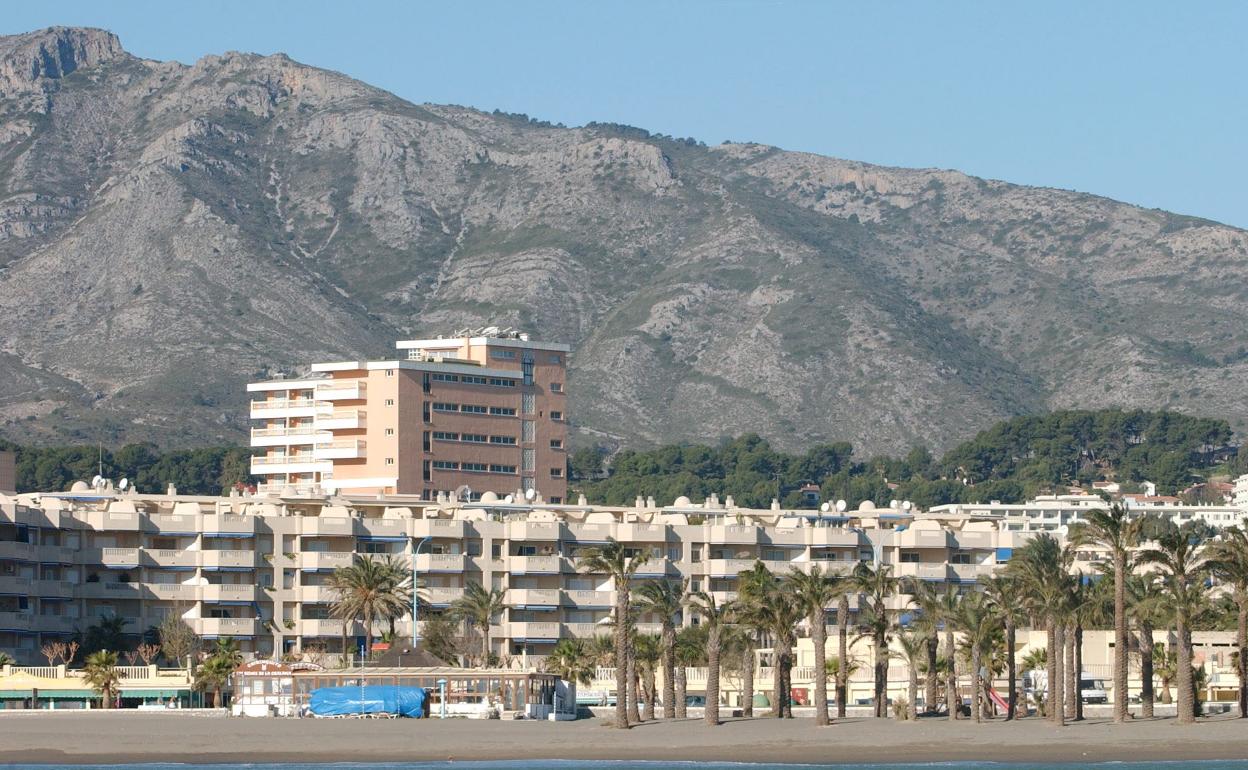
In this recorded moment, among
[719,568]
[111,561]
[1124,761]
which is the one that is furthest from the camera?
[719,568]

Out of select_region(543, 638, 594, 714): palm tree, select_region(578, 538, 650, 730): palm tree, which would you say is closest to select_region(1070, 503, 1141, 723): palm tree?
select_region(578, 538, 650, 730): palm tree

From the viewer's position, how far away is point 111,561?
13650 centimetres

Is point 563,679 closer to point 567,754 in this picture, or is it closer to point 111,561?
point 567,754

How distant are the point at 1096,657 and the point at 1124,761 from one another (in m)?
35.2

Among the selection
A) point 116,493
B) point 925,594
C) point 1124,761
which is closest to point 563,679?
point 925,594

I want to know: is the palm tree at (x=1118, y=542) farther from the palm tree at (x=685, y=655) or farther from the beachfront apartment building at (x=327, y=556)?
the beachfront apartment building at (x=327, y=556)

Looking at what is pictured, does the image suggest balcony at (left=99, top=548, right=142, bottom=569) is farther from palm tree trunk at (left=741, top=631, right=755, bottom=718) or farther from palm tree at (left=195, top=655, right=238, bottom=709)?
palm tree trunk at (left=741, top=631, right=755, bottom=718)

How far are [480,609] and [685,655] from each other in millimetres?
11974

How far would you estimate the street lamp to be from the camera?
132 metres

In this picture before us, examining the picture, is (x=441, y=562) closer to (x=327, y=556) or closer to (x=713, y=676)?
(x=327, y=556)

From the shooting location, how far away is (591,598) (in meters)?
146

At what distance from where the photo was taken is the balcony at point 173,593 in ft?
451

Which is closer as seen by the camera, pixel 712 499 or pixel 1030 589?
pixel 1030 589

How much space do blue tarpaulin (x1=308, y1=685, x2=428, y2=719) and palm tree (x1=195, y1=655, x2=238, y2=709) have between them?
31.7 ft
